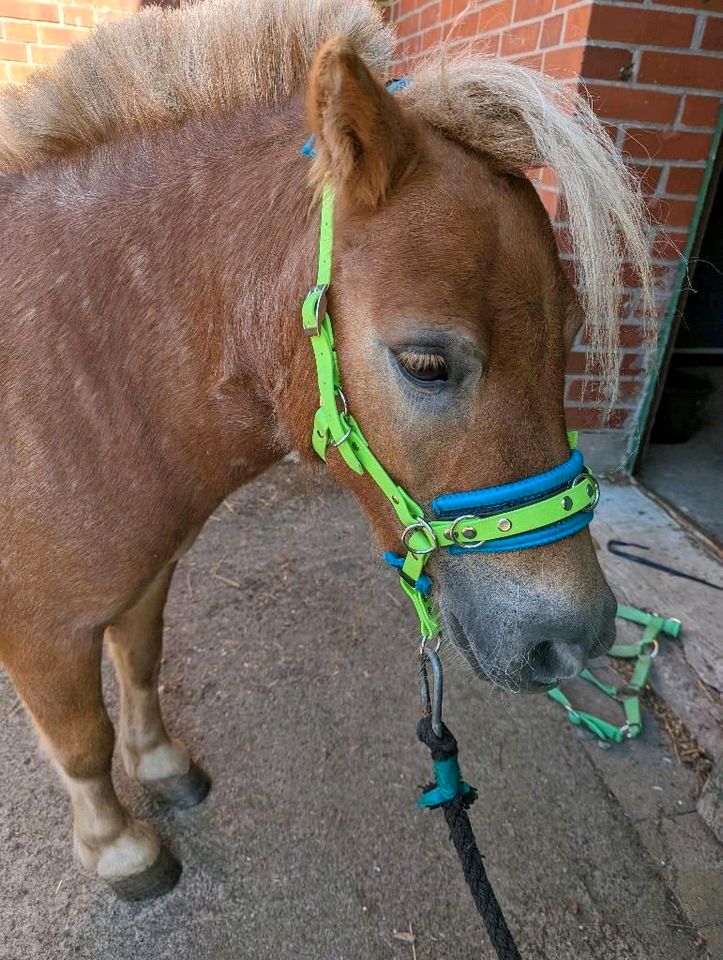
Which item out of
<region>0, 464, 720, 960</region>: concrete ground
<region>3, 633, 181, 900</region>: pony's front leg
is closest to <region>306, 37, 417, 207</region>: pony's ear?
<region>0, 464, 720, 960</region>: concrete ground

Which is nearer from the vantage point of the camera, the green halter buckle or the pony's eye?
the pony's eye

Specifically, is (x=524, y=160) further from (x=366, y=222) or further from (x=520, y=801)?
(x=520, y=801)

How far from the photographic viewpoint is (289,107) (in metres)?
1.32

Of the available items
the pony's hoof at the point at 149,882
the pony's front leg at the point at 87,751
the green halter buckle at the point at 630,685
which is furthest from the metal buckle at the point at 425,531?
the green halter buckle at the point at 630,685

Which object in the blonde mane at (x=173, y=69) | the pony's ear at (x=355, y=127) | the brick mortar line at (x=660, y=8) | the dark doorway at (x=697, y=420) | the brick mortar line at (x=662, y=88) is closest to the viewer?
the pony's ear at (x=355, y=127)

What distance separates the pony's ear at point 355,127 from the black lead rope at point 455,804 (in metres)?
0.88

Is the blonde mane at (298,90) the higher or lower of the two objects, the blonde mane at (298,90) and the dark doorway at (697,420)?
the higher

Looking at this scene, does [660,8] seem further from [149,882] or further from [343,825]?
[149,882]

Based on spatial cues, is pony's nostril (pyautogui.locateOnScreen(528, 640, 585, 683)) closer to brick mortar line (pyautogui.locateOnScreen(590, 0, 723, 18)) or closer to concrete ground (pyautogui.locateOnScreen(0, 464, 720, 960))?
concrete ground (pyautogui.locateOnScreen(0, 464, 720, 960))

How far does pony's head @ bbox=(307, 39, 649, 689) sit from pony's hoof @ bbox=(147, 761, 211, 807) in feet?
4.30

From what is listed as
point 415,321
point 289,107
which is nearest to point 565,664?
point 415,321

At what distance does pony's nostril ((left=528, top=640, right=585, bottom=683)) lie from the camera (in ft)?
3.65

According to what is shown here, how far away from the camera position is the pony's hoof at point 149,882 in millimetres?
1746

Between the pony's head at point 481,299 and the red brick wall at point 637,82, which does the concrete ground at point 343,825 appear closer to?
the pony's head at point 481,299
